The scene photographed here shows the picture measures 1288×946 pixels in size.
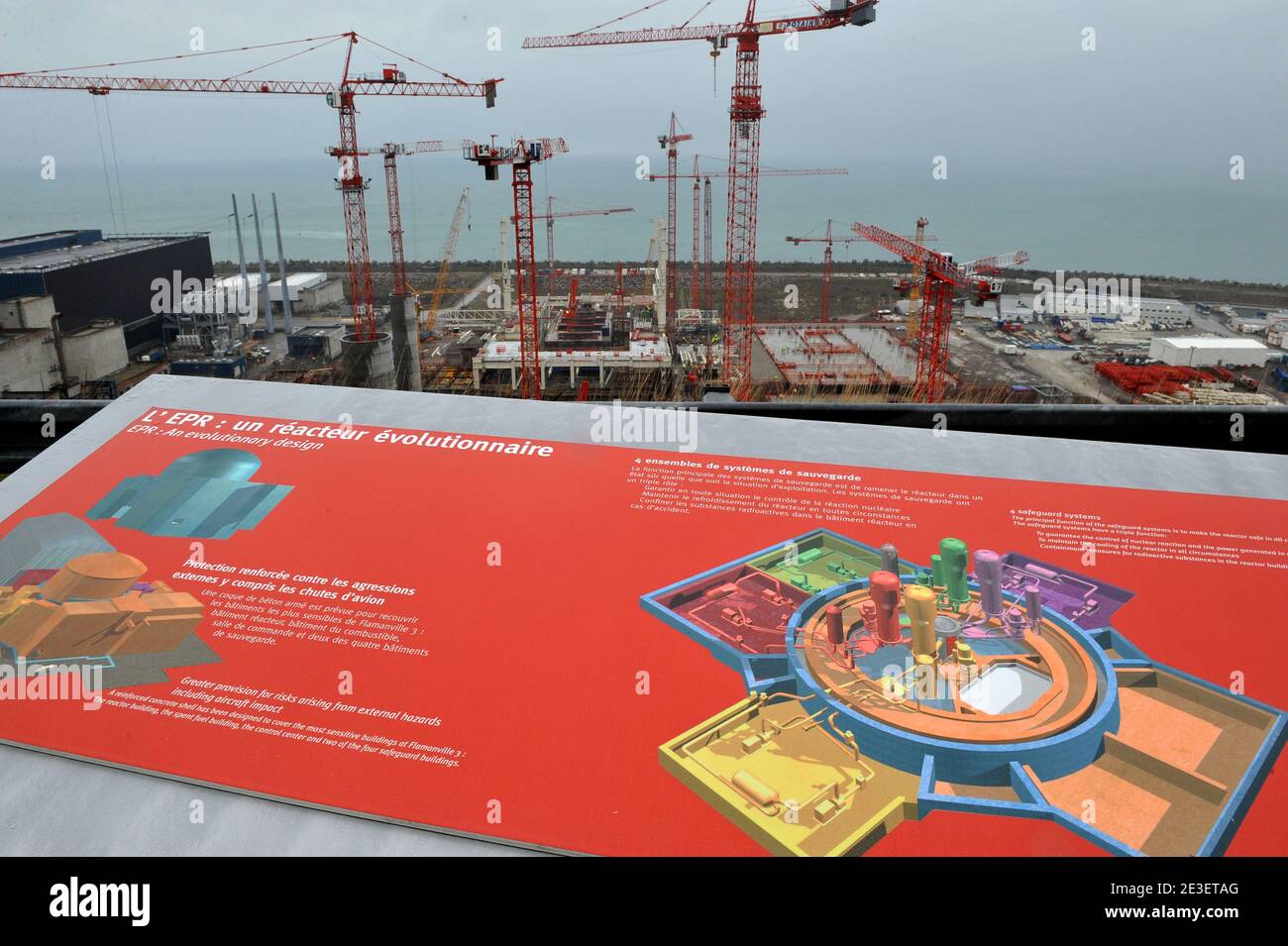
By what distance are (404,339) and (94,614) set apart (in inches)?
599

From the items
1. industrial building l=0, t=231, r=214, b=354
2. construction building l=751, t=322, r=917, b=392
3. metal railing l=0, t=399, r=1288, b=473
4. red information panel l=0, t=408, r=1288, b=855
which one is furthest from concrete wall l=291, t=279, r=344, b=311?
red information panel l=0, t=408, r=1288, b=855

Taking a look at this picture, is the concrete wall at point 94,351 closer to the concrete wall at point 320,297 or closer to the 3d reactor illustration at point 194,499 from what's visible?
the concrete wall at point 320,297

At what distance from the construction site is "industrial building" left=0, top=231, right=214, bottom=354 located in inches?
2.6

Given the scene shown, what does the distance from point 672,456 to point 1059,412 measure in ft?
5.07

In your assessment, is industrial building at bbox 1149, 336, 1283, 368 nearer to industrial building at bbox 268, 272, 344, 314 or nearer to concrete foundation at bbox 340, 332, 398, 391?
concrete foundation at bbox 340, 332, 398, 391

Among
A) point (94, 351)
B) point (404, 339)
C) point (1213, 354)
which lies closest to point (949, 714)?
point (404, 339)

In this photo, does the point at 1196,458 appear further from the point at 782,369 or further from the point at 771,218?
the point at 771,218

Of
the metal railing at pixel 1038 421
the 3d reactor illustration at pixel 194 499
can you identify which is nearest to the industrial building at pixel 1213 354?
the metal railing at pixel 1038 421

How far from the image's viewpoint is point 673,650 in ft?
5.70

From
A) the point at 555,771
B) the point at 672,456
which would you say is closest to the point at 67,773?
the point at 555,771

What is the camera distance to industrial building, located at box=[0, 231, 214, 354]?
18.8 m

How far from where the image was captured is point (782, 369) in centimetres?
2073

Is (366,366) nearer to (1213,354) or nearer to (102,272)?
(102,272)

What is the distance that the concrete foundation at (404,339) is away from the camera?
1606 centimetres
